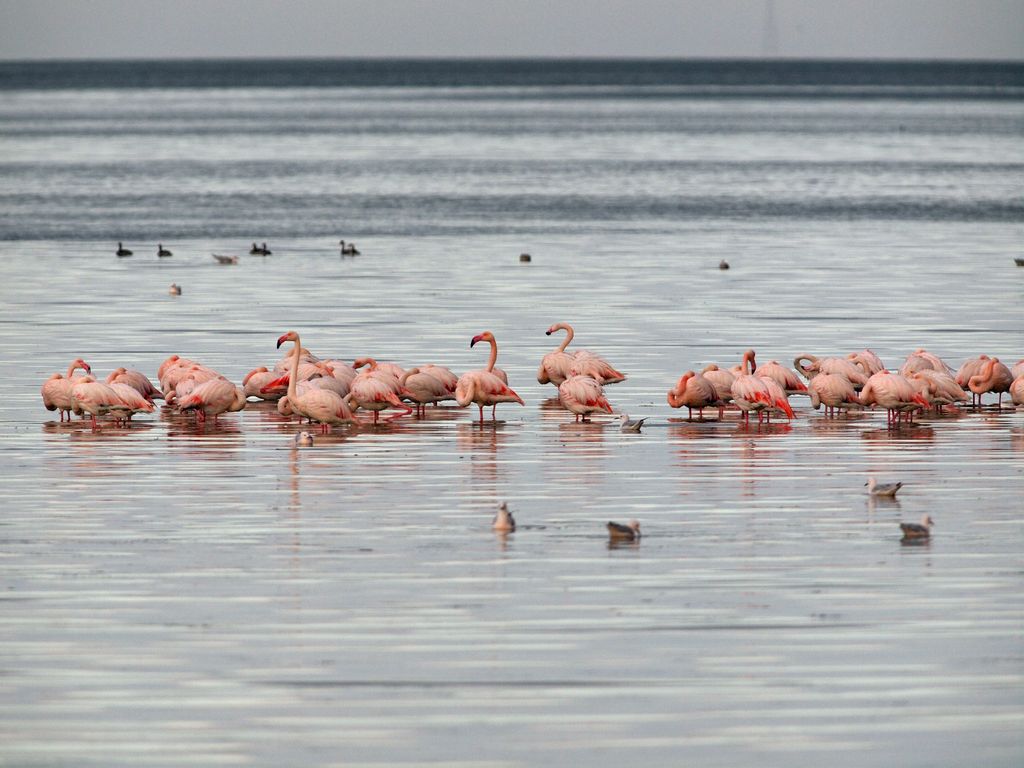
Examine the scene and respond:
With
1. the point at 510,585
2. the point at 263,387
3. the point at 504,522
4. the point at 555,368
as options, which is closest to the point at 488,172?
the point at 555,368

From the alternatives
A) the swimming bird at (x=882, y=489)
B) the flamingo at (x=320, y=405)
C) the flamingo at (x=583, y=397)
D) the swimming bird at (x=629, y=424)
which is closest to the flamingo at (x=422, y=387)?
the flamingo at (x=320, y=405)

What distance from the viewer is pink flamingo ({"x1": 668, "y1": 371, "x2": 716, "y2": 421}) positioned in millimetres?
18797

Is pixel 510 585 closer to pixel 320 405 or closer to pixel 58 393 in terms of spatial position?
pixel 320 405

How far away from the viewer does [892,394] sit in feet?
60.4

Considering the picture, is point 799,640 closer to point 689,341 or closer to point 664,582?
point 664,582

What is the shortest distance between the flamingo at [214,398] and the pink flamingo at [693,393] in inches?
163

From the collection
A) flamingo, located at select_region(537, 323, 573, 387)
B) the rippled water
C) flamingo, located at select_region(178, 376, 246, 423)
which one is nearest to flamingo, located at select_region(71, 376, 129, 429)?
the rippled water

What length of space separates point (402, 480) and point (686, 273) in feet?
72.1

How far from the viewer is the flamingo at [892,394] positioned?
1841 cm

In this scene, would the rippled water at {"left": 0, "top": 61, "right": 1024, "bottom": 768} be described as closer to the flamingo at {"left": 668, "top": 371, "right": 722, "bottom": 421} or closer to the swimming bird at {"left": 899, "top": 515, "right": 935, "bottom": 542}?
the swimming bird at {"left": 899, "top": 515, "right": 935, "bottom": 542}

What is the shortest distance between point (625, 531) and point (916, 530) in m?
1.99

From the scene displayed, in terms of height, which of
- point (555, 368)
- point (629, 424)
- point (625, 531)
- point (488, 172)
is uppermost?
point (488, 172)

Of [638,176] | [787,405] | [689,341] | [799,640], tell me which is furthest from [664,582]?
[638,176]

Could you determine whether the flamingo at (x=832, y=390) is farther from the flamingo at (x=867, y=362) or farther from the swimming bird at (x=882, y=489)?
the swimming bird at (x=882, y=489)
